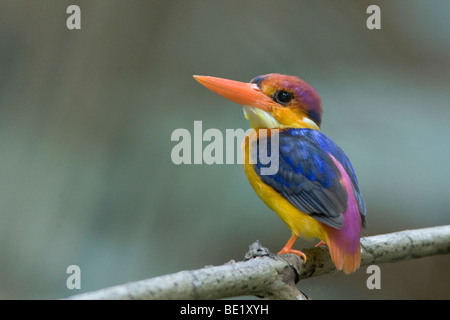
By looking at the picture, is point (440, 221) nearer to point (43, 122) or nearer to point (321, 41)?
point (321, 41)

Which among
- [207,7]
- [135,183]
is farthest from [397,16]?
[135,183]

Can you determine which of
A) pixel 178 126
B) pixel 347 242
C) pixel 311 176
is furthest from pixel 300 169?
pixel 178 126

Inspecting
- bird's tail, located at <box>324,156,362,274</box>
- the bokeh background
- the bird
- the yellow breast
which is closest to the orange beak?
the bird

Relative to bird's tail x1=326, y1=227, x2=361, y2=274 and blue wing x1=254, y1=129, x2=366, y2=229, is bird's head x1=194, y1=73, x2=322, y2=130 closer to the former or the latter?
blue wing x1=254, y1=129, x2=366, y2=229

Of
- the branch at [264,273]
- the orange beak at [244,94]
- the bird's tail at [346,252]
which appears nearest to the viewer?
the branch at [264,273]

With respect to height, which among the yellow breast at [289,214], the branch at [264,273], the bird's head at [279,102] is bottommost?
the branch at [264,273]

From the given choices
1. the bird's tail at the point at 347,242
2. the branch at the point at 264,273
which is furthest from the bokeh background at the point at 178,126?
the bird's tail at the point at 347,242

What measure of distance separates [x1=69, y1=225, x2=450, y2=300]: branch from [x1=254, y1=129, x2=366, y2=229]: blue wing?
13cm

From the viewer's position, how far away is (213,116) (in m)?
2.20

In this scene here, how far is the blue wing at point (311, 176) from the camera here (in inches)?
48.6

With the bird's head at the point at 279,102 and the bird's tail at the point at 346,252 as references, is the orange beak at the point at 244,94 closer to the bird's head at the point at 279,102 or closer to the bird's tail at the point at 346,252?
the bird's head at the point at 279,102

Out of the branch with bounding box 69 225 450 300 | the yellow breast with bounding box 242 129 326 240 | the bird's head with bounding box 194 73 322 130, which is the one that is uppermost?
the bird's head with bounding box 194 73 322 130

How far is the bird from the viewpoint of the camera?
4.03 feet

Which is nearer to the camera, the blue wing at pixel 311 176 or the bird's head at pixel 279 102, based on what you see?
the blue wing at pixel 311 176
